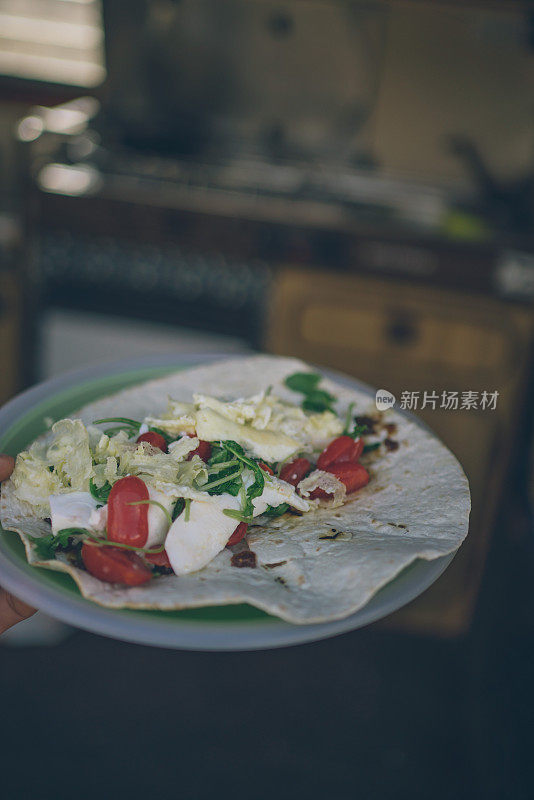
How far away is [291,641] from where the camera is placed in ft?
4.33

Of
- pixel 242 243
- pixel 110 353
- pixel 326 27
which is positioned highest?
pixel 326 27

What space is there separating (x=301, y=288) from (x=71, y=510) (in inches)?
87.1

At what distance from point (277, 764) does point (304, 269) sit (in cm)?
220

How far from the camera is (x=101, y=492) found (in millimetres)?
1686

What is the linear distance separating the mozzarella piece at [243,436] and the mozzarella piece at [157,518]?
0.24 meters

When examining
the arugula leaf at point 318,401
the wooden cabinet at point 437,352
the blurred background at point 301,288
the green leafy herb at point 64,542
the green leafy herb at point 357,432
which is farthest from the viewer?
the wooden cabinet at point 437,352

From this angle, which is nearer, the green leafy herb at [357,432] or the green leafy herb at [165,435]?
the green leafy herb at [165,435]

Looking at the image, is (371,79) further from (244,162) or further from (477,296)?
(477,296)

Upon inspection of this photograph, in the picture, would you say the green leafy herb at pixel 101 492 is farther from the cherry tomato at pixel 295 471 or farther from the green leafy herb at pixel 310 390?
the green leafy herb at pixel 310 390

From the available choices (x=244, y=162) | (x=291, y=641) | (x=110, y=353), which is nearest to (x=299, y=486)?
(x=291, y=641)

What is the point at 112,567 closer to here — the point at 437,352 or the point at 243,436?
the point at 243,436

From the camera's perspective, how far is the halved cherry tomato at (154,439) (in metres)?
1.84

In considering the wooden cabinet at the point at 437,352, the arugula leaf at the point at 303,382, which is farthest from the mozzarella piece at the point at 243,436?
the wooden cabinet at the point at 437,352

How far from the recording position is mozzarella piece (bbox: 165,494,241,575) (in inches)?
60.9
